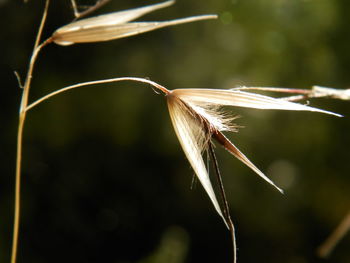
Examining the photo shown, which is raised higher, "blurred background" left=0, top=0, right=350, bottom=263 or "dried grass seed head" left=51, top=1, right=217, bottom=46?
"dried grass seed head" left=51, top=1, right=217, bottom=46

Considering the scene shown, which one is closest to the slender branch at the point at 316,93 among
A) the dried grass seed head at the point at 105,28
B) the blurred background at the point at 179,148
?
the dried grass seed head at the point at 105,28

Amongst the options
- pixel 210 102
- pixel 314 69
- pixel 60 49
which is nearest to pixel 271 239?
pixel 314 69

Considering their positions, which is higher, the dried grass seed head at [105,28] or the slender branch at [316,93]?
the dried grass seed head at [105,28]

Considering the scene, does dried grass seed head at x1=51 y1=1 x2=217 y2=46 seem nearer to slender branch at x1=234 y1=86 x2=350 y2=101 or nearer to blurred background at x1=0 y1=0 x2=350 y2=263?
slender branch at x1=234 y1=86 x2=350 y2=101

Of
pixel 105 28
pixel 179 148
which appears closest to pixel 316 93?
pixel 105 28

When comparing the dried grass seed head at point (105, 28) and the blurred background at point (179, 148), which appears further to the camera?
the blurred background at point (179, 148)

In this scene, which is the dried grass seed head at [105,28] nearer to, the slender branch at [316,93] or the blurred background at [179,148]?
the slender branch at [316,93]

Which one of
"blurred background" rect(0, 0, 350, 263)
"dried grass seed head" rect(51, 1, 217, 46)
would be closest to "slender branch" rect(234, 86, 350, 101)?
"dried grass seed head" rect(51, 1, 217, 46)

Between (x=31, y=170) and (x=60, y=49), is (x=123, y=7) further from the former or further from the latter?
(x=31, y=170)

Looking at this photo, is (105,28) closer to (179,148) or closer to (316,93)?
(316,93)
